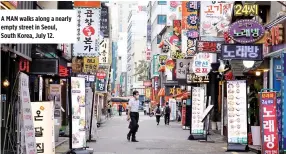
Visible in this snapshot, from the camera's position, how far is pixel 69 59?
28.6 m

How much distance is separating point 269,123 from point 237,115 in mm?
3336

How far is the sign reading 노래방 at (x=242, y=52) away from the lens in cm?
1878

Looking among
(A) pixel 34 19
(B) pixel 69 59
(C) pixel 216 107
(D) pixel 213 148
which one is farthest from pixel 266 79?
(A) pixel 34 19

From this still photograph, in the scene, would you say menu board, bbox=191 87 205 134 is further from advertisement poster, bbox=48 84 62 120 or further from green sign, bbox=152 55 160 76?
green sign, bbox=152 55 160 76

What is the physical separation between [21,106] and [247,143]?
9.54 meters

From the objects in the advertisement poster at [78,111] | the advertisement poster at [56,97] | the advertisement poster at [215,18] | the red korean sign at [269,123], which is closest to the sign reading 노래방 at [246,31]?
the red korean sign at [269,123]

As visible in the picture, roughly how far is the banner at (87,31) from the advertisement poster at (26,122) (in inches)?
461

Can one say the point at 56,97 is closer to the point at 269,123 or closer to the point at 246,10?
the point at 246,10

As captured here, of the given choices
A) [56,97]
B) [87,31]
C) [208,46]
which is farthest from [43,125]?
[208,46]

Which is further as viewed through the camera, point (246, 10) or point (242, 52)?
point (246, 10)

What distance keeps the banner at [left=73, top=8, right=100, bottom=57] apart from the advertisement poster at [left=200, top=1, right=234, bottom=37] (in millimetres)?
5081

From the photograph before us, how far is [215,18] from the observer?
25.8 metres
